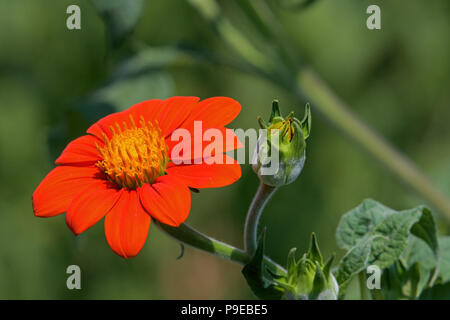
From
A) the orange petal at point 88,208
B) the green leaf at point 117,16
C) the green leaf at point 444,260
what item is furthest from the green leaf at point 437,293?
the green leaf at point 117,16

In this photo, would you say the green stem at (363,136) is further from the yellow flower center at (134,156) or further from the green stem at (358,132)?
the yellow flower center at (134,156)

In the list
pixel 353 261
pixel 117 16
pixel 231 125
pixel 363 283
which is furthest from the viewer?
pixel 231 125

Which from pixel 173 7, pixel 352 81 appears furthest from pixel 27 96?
pixel 352 81

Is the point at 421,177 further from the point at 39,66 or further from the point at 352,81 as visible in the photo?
the point at 39,66

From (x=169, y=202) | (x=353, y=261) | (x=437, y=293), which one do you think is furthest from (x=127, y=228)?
(x=437, y=293)

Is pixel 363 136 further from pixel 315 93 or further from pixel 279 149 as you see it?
pixel 279 149

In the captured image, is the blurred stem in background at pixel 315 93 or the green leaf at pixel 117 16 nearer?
the green leaf at pixel 117 16

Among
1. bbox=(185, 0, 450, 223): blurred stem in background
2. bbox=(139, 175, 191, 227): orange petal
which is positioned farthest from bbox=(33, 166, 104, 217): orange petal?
bbox=(185, 0, 450, 223): blurred stem in background
